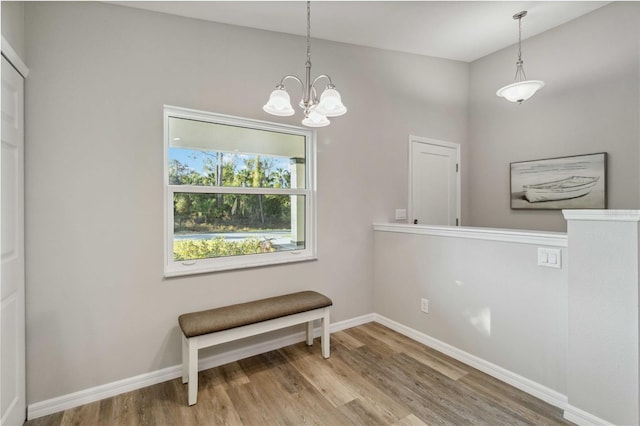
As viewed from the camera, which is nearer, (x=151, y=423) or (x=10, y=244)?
(x=10, y=244)

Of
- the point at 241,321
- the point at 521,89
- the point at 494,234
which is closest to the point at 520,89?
the point at 521,89

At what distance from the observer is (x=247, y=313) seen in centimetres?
232

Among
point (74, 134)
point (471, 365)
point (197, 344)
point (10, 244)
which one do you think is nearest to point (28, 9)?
point (74, 134)

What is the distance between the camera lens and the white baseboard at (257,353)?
1.95 meters

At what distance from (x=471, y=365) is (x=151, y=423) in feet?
8.04

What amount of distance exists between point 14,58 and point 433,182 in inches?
158

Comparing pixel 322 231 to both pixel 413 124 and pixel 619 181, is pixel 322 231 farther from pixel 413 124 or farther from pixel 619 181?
pixel 619 181

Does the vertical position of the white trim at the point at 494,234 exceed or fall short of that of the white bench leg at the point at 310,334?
it exceeds it

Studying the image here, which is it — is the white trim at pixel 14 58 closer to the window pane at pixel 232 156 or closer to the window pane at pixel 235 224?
the window pane at pixel 232 156

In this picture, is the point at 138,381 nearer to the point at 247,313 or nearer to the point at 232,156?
the point at 247,313

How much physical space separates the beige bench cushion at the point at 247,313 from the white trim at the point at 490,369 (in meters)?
1.04

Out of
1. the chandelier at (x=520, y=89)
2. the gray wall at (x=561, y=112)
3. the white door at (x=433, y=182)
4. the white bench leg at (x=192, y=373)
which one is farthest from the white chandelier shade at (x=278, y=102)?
the gray wall at (x=561, y=112)

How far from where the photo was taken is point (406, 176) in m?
3.67

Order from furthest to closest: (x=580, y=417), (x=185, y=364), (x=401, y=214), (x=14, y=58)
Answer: (x=401, y=214) < (x=185, y=364) < (x=580, y=417) < (x=14, y=58)
